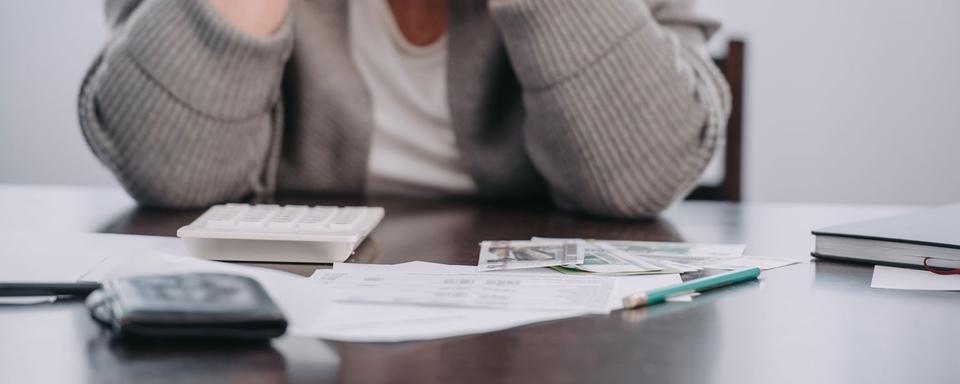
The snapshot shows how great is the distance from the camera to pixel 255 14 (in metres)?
0.93

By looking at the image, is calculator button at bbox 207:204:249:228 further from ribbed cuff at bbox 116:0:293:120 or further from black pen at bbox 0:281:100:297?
ribbed cuff at bbox 116:0:293:120

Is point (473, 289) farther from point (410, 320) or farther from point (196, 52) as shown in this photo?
point (196, 52)

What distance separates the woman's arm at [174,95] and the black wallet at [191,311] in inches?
22.0

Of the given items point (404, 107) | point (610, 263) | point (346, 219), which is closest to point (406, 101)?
point (404, 107)

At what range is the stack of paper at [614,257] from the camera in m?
0.53

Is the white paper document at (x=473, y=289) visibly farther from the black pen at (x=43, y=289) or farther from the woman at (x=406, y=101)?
the woman at (x=406, y=101)

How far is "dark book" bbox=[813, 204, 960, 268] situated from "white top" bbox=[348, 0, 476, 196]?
53cm

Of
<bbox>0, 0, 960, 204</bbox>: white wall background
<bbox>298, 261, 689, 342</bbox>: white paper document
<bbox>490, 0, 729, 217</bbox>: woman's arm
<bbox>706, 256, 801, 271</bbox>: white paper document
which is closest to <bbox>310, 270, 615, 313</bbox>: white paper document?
<bbox>298, 261, 689, 342</bbox>: white paper document

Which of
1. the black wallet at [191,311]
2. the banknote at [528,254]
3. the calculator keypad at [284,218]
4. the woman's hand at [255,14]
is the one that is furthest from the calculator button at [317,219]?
the woman's hand at [255,14]

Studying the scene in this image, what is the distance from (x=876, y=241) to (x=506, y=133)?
51cm

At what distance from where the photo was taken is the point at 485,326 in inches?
14.9

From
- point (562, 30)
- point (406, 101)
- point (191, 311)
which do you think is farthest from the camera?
point (406, 101)

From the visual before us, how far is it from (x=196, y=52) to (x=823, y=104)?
1.99m

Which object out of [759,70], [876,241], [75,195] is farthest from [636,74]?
[759,70]
